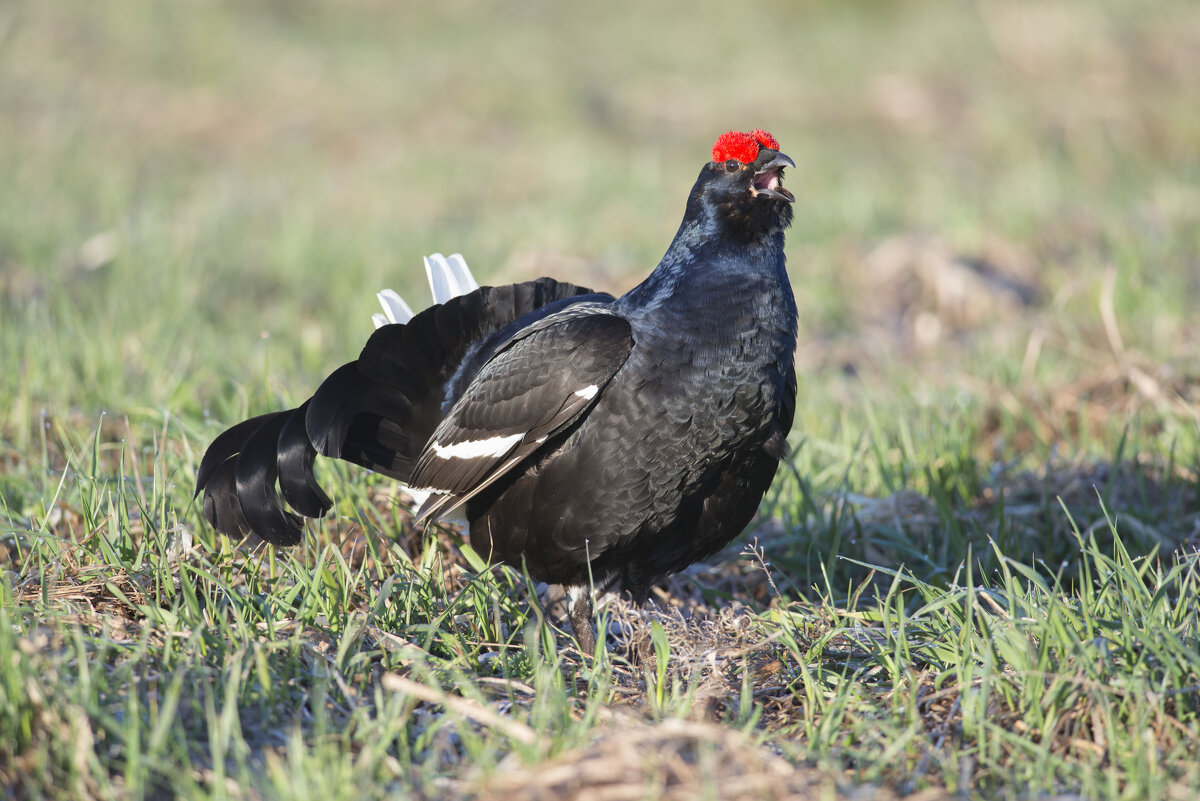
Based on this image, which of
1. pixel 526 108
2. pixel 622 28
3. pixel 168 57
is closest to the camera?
pixel 526 108

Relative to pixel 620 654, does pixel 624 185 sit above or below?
above

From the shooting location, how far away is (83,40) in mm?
14125

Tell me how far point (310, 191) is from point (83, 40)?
6370 millimetres

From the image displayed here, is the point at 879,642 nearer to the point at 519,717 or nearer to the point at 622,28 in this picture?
the point at 519,717

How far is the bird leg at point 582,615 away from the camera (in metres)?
3.08

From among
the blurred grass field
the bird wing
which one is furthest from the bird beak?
the blurred grass field

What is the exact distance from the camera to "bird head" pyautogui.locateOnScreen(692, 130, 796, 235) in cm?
298

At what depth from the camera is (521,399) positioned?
2928 millimetres

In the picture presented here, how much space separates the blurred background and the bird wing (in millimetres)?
1176

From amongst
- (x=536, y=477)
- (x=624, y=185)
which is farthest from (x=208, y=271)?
(x=536, y=477)

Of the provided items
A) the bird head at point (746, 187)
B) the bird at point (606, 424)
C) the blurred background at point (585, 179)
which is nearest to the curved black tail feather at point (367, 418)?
the bird at point (606, 424)

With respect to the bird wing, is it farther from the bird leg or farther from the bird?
the bird leg

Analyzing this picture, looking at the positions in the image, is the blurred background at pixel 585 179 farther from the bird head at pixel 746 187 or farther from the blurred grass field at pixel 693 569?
the bird head at pixel 746 187

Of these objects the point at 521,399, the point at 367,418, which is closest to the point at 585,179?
the point at 367,418
